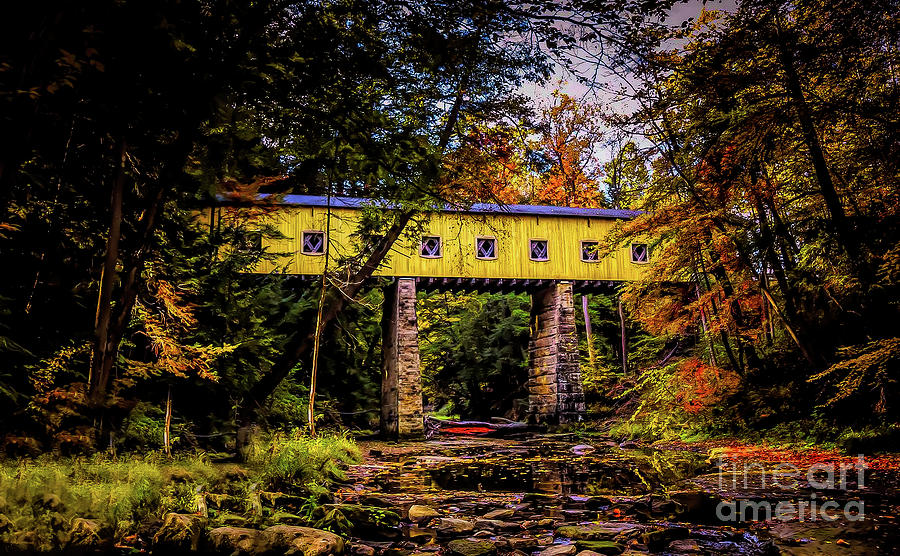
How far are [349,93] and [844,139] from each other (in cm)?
768

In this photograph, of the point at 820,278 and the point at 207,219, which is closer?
the point at 820,278

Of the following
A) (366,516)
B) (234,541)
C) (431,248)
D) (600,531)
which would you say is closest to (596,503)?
(600,531)

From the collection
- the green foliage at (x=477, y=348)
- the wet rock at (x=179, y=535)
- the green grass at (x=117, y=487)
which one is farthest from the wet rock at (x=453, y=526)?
the green foliage at (x=477, y=348)

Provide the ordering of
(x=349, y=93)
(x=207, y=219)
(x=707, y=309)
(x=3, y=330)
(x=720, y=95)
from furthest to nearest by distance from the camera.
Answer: (x=207, y=219)
(x=707, y=309)
(x=720, y=95)
(x=3, y=330)
(x=349, y=93)

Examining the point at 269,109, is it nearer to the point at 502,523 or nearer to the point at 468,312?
the point at 502,523

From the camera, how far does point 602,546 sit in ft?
12.1

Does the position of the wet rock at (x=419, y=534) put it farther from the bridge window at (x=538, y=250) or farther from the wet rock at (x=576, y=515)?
the bridge window at (x=538, y=250)

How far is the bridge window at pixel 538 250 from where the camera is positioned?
20203 millimetres

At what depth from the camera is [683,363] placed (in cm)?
1177

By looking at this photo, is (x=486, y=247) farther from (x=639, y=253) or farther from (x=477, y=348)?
(x=477, y=348)

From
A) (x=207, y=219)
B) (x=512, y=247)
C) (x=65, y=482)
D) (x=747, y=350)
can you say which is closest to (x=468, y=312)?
(x=512, y=247)

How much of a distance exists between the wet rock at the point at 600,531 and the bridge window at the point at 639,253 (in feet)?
58.3

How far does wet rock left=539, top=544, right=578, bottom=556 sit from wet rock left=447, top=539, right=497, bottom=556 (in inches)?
13.4

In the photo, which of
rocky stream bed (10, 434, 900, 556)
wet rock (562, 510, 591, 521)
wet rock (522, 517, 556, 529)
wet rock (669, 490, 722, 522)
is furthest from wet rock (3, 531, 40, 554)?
wet rock (669, 490, 722, 522)
